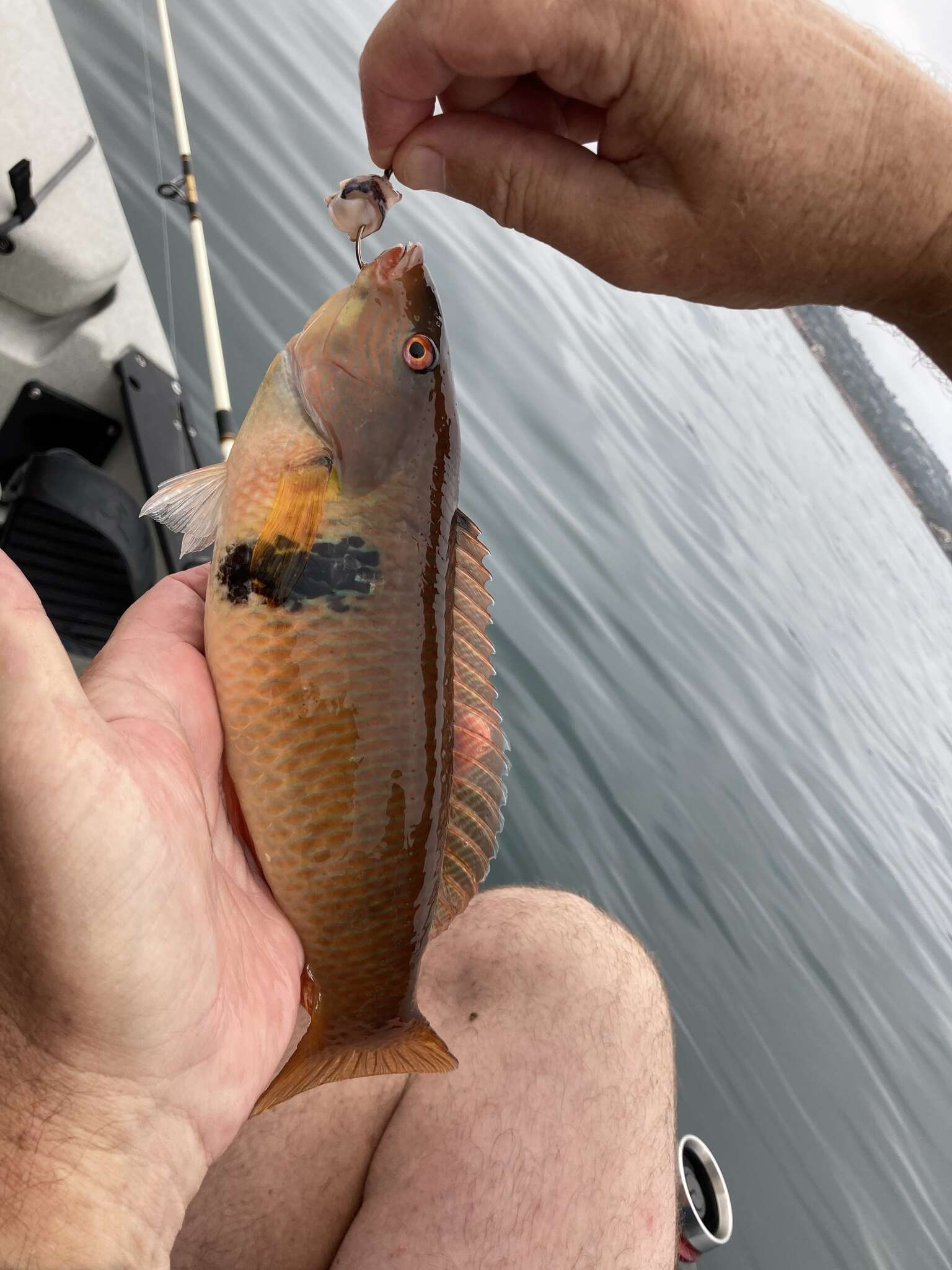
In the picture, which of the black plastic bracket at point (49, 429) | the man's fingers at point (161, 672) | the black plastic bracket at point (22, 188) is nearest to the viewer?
the man's fingers at point (161, 672)

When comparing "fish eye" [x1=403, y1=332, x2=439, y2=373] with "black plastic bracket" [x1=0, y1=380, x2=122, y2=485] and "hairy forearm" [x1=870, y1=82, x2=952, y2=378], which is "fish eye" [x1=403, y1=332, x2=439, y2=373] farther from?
"black plastic bracket" [x1=0, y1=380, x2=122, y2=485]

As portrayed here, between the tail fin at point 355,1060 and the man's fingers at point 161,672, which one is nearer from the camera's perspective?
the man's fingers at point 161,672

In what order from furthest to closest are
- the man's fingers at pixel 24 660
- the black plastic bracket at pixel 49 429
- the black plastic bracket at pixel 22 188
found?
1. the black plastic bracket at pixel 49 429
2. the black plastic bracket at pixel 22 188
3. the man's fingers at pixel 24 660

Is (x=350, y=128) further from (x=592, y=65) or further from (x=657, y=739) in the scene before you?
(x=592, y=65)

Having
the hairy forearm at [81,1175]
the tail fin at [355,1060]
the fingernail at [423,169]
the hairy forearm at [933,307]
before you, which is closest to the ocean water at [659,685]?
the tail fin at [355,1060]

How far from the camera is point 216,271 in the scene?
7.49 m

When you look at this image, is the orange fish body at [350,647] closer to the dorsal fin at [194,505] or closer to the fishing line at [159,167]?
the dorsal fin at [194,505]

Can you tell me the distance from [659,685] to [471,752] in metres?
6.67

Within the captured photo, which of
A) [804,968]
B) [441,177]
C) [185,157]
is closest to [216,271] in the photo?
[185,157]

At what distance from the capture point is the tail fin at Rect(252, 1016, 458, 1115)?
6.28 feet

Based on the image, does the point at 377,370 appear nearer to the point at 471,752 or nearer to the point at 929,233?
the point at 471,752

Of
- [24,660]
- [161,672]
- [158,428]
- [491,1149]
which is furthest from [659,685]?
[24,660]

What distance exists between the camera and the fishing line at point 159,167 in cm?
636

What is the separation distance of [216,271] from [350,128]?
207 inches
